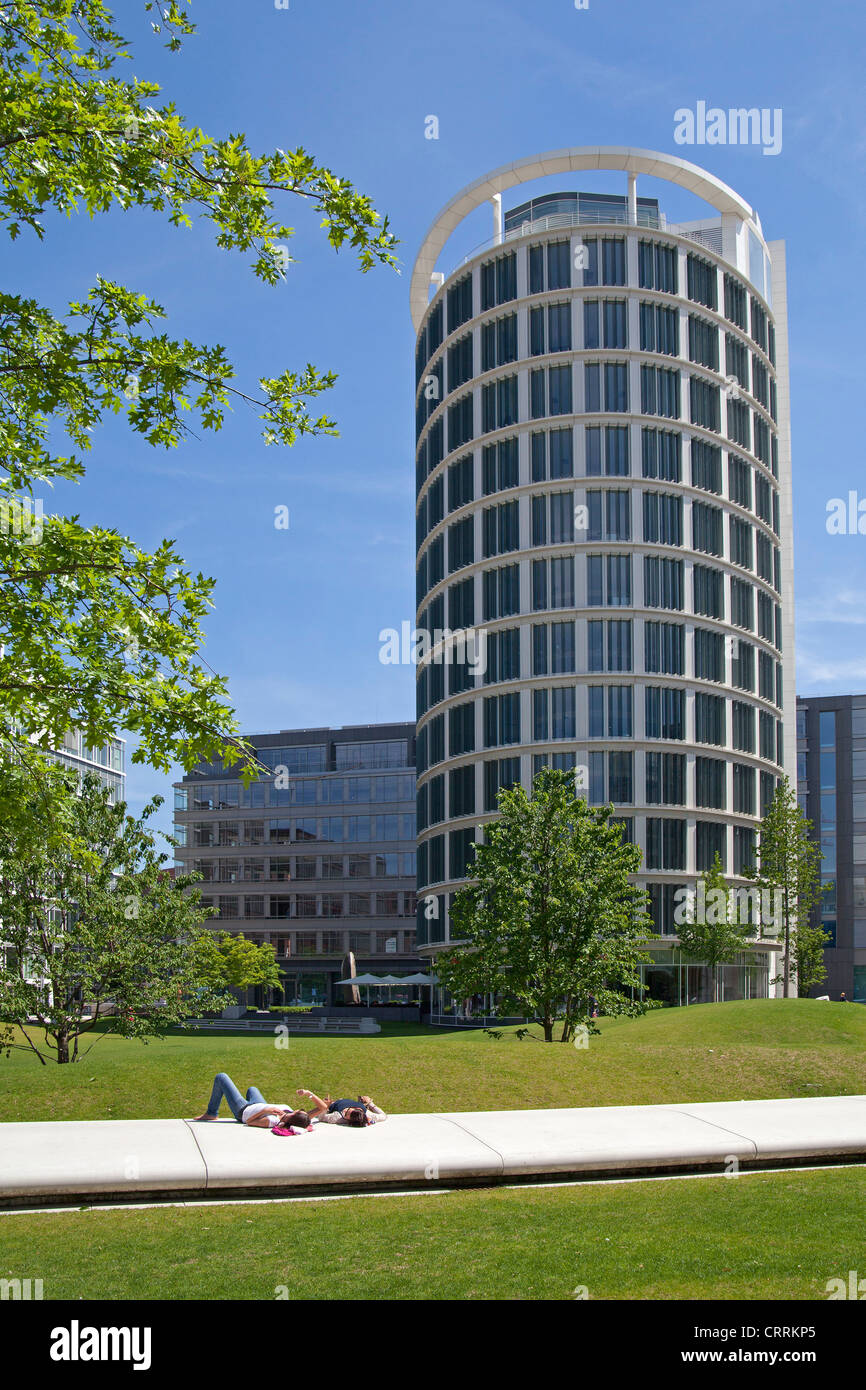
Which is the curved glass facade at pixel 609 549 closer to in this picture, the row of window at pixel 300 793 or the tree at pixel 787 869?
the tree at pixel 787 869

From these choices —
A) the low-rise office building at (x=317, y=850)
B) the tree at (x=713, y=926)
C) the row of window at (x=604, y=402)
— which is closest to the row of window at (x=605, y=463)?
the row of window at (x=604, y=402)

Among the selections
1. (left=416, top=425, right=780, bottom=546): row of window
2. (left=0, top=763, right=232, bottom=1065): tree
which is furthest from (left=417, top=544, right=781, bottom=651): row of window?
(left=0, top=763, right=232, bottom=1065): tree

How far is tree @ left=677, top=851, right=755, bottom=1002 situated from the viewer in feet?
181

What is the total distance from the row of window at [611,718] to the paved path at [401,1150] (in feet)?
158

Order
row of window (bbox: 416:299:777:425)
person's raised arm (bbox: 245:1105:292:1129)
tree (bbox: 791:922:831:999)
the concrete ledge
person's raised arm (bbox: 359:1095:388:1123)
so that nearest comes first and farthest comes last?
the concrete ledge → person's raised arm (bbox: 245:1105:292:1129) → person's raised arm (bbox: 359:1095:388:1123) → tree (bbox: 791:922:831:999) → row of window (bbox: 416:299:777:425)

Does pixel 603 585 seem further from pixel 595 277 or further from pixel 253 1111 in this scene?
pixel 253 1111

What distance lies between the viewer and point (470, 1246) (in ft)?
29.3

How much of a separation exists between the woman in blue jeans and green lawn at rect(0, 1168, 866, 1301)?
10.8 ft

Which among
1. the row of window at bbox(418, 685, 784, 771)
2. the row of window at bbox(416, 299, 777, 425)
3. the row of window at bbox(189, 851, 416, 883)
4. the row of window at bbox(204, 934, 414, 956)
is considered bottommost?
the row of window at bbox(204, 934, 414, 956)

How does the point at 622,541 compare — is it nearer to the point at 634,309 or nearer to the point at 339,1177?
the point at 634,309

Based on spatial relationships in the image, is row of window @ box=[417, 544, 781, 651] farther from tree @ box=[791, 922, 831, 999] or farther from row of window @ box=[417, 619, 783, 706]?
tree @ box=[791, 922, 831, 999]

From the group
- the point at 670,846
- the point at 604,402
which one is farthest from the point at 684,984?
the point at 604,402

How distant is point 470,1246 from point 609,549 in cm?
5782
